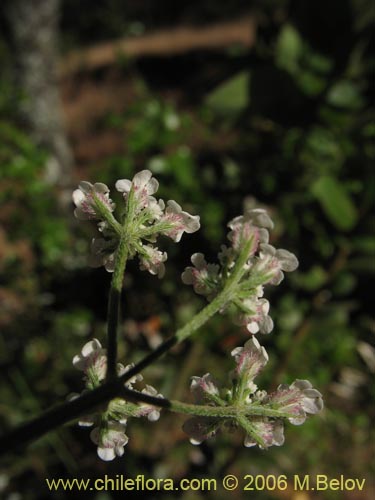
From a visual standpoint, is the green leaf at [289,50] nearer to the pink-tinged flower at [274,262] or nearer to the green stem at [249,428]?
the pink-tinged flower at [274,262]

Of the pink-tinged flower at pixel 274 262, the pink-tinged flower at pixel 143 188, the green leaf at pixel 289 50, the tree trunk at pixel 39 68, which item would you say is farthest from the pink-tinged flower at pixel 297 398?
the tree trunk at pixel 39 68

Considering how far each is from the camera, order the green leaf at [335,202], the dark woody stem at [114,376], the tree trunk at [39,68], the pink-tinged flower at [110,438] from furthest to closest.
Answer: the tree trunk at [39,68] → the green leaf at [335,202] → the pink-tinged flower at [110,438] → the dark woody stem at [114,376]

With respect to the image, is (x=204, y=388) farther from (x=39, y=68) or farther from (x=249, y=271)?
(x=39, y=68)

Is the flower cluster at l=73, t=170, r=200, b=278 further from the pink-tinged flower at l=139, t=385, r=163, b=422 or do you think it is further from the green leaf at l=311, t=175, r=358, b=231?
the green leaf at l=311, t=175, r=358, b=231

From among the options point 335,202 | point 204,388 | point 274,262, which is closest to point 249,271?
point 274,262

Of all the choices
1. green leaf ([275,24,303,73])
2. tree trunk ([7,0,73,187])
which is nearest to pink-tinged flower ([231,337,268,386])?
green leaf ([275,24,303,73])

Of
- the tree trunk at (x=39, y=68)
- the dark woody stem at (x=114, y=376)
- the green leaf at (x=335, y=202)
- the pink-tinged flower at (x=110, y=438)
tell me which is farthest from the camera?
the tree trunk at (x=39, y=68)

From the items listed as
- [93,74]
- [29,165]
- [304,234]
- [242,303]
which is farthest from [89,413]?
[93,74]

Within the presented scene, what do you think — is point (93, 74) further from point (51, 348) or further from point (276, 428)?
point (276, 428)

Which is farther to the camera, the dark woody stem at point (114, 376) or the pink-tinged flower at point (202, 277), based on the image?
the pink-tinged flower at point (202, 277)
